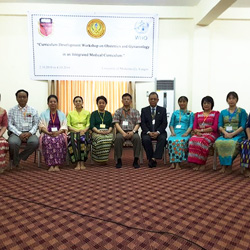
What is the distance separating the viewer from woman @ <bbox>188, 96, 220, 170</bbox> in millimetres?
3373

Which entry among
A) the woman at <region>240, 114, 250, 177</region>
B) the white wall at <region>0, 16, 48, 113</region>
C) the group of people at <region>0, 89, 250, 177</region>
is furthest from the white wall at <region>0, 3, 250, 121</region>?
the woman at <region>240, 114, 250, 177</region>

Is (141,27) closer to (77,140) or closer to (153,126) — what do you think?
(153,126)

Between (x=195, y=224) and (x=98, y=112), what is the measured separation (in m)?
2.50

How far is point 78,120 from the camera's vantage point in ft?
12.5

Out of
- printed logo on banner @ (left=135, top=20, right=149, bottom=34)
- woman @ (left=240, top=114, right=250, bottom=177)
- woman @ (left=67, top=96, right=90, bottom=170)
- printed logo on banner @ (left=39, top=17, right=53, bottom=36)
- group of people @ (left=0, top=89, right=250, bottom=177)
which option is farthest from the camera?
printed logo on banner @ (left=135, top=20, right=149, bottom=34)

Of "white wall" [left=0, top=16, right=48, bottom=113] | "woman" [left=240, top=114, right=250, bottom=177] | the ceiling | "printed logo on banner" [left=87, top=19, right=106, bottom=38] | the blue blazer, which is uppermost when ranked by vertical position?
the ceiling

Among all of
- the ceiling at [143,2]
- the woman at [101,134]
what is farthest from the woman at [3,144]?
the ceiling at [143,2]

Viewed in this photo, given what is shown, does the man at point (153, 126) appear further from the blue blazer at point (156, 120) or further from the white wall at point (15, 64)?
the white wall at point (15, 64)

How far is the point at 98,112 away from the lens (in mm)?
3855

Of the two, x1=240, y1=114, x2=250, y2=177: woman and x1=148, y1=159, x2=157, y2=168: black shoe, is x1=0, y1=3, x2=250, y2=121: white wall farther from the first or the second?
x1=240, y1=114, x2=250, y2=177: woman

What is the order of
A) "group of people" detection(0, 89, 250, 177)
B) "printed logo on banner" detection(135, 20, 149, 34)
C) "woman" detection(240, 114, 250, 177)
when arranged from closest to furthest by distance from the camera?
"woman" detection(240, 114, 250, 177)
"group of people" detection(0, 89, 250, 177)
"printed logo on banner" detection(135, 20, 149, 34)

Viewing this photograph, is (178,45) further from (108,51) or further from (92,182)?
(92,182)

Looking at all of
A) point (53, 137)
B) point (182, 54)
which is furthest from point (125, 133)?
point (182, 54)

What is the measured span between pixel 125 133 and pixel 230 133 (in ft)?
5.31
